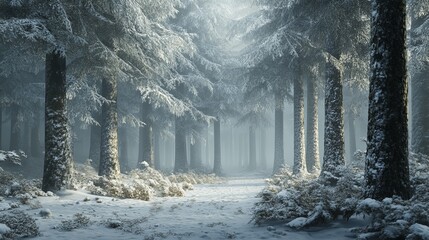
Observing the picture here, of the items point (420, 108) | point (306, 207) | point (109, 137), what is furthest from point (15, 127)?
point (420, 108)

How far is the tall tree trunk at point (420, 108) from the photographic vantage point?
568 inches

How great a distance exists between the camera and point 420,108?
14.9 meters

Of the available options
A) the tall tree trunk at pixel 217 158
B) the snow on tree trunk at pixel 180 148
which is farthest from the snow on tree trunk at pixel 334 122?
the tall tree trunk at pixel 217 158

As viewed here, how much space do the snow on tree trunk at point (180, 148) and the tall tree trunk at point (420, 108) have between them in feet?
46.4

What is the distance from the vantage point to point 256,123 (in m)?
26.9

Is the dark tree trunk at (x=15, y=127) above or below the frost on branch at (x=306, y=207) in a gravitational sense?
above

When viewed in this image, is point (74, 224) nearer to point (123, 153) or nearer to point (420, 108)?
point (420, 108)

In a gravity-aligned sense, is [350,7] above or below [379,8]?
above

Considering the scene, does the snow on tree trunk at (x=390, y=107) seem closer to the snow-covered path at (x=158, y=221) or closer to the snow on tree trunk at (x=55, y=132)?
the snow-covered path at (x=158, y=221)

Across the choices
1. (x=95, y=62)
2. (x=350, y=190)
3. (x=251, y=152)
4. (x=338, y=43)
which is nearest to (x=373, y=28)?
(x=350, y=190)

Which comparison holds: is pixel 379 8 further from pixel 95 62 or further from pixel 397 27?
pixel 95 62

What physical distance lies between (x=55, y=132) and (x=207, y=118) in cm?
1220

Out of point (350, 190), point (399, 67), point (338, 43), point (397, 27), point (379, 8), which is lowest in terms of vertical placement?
point (350, 190)

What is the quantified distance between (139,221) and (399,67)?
20.0 ft
